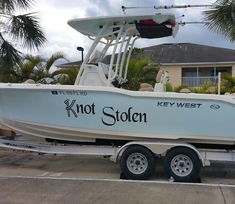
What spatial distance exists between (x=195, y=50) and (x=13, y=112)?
28.8m

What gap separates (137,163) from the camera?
907 centimetres

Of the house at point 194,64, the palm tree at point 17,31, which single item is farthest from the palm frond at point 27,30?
the house at point 194,64

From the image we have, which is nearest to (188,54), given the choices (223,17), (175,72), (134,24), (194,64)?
(194,64)

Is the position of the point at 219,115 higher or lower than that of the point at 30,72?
lower

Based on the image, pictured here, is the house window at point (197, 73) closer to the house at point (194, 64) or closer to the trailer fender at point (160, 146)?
the house at point (194, 64)

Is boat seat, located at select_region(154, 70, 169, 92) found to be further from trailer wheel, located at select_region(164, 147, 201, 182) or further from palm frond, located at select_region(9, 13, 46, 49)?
palm frond, located at select_region(9, 13, 46, 49)

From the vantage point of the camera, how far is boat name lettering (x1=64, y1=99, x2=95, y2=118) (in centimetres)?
909

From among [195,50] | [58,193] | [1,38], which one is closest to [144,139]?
[58,193]

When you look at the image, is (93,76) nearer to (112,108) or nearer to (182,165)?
(112,108)

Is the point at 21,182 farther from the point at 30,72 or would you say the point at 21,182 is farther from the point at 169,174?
the point at 30,72

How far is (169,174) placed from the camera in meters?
8.94

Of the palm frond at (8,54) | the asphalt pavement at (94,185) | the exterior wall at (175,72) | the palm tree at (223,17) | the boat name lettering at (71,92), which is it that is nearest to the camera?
the asphalt pavement at (94,185)

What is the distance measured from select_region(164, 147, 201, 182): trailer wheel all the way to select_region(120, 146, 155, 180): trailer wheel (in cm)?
31

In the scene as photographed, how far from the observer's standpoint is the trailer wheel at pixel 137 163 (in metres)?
8.97
